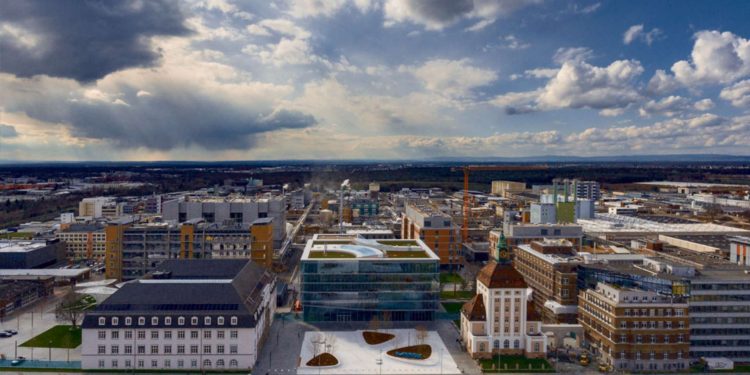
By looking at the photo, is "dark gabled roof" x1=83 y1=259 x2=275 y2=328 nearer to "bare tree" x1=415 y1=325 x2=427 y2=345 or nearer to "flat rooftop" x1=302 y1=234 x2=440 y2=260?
"flat rooftop" x1=302 y1=234 x2=440 y2=260

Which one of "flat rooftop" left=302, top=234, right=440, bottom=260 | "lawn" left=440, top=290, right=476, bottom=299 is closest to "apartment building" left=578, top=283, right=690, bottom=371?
"flat rooftop" left=302, top=234, right=440, bottom=260

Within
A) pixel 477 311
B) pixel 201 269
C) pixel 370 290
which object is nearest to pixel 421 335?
pixel 477 311

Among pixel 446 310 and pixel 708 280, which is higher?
pixel 708 280

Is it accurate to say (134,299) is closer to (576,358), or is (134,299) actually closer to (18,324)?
(18,324)

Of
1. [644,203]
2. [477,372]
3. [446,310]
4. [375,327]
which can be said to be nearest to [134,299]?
A: [375,327]

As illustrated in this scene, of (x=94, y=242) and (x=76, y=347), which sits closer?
(x=76, y=347)

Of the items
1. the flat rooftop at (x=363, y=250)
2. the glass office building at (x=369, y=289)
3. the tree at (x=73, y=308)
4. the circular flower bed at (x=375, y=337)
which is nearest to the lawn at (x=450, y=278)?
the flat rooftop at (x=363, y=250)

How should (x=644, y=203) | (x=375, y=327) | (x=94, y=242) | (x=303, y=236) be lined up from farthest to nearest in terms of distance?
(x=644, y=203) < (x=303, y=236) < (x=94, y=242) < (x=375, y=327)

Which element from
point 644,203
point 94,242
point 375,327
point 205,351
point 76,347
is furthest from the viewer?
point 644,203
